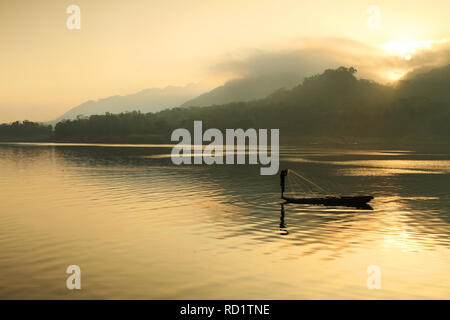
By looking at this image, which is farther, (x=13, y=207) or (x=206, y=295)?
(x=13, y=207)

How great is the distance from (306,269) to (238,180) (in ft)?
166

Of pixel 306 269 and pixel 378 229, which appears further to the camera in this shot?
pixel 378 229

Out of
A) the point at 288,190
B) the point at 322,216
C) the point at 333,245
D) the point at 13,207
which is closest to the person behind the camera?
the point at 333,245

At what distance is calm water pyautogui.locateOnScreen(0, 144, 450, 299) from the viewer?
20.5m

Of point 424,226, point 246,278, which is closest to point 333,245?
point 246,278

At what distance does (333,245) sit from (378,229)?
24.5ft

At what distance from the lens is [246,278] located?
860 inches

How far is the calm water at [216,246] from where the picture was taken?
20531mm

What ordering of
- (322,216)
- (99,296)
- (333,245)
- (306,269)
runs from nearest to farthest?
(99,296) → (306,269) → (333,245) → (322,216)

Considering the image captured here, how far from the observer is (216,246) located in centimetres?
2836

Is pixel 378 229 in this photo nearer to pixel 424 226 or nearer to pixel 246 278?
pixel 424 226

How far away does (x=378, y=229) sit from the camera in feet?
112
